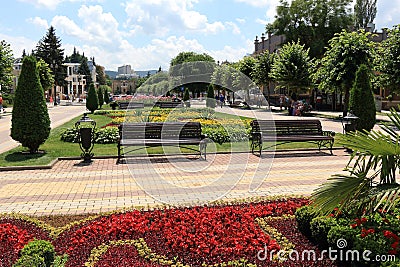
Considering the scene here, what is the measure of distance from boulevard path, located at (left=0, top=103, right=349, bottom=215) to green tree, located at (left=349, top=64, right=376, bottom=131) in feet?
12.4

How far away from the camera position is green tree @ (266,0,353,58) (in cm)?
3869

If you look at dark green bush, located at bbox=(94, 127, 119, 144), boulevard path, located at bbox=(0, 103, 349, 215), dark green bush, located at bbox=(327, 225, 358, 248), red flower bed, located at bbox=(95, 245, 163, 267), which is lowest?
red flower bed, located at bbox=(95, 245, 163, 267)

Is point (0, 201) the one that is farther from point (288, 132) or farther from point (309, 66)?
point (309, 66)

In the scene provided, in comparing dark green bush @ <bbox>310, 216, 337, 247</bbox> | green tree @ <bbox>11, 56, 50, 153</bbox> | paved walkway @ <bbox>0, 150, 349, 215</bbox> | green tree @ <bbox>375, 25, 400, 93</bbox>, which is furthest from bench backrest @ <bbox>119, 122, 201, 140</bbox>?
green tree @ <bbox>375, 25, 400, 93</bbox>

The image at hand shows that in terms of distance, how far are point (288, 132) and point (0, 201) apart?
26.6 feet

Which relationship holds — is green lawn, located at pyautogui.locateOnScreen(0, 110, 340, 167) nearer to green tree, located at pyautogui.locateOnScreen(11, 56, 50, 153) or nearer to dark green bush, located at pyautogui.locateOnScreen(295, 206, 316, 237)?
green tree, located at pyautogui.locateOnScreen(11, 56, 50, 153)

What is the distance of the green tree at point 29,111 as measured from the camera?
1044 centimetres

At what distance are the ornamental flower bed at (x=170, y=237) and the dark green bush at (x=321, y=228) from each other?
0.49 ft

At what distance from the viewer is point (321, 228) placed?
167 inches

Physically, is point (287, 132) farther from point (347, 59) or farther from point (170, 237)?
point (347, 59)

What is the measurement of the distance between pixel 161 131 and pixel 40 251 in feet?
24.6

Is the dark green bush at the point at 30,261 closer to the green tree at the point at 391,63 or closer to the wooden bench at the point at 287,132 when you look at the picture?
the wooden bench at the point at 287,132

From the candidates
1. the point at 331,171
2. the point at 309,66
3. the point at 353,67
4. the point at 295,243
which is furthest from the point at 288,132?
the point at 309,66

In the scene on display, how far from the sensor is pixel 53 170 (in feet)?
29.9
